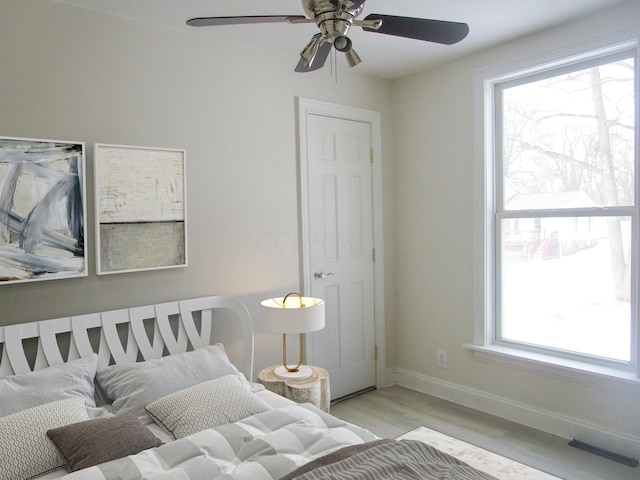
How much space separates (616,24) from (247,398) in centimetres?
288

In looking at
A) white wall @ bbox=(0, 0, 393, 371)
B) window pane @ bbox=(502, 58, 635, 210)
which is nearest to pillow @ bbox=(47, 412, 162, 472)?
white wall @ bbox=(0, 0, 393, 371)

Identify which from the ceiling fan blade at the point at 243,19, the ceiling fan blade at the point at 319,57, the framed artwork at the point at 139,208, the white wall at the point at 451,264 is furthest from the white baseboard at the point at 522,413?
the ceiling fan blade at the point at 243,19

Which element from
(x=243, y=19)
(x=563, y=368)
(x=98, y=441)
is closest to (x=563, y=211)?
(x=563, y=368)

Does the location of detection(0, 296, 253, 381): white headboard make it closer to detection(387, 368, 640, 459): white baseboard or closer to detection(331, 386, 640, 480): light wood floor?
detection(331, 386, 640, 480): light wood floor

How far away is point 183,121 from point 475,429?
2.74 m

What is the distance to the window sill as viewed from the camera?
267 cm

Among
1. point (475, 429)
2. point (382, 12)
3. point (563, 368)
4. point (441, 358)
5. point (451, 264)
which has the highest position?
point (382, 12)

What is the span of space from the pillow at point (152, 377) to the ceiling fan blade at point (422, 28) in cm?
178

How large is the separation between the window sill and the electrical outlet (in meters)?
0.25

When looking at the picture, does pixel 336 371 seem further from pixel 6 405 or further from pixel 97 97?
pixel 97 97

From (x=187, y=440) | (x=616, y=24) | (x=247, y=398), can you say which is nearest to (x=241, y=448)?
(x=187, y=440)

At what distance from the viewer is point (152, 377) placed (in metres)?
2.21

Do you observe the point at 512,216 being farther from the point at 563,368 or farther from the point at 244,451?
the point at 244,451

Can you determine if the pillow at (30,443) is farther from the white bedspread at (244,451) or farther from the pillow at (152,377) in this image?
the pillow at (152,377)
